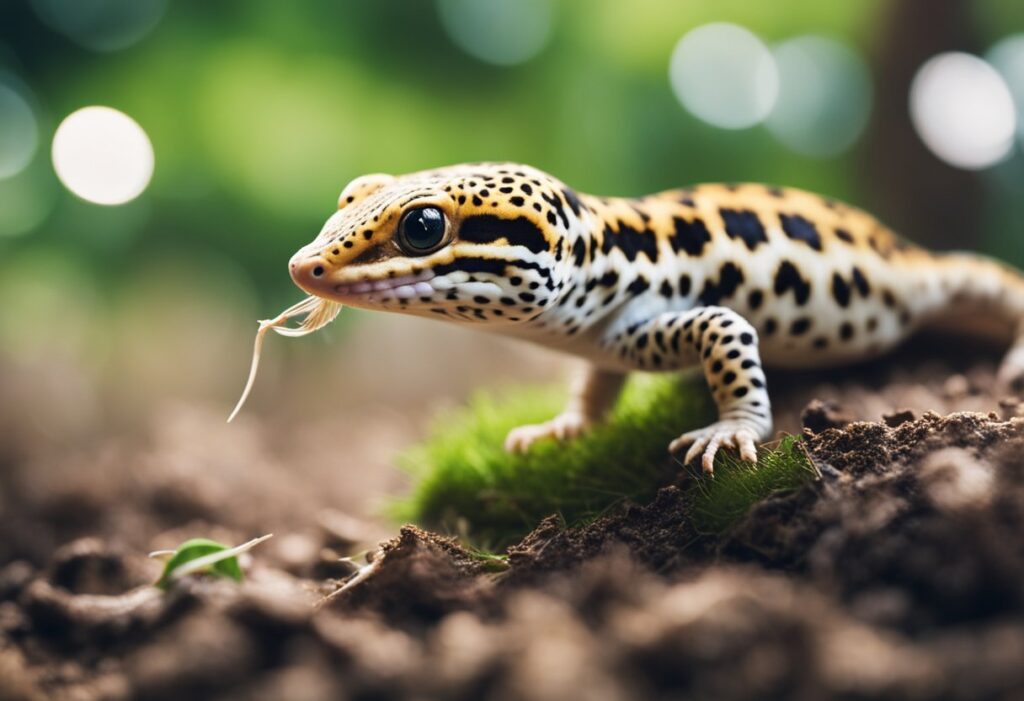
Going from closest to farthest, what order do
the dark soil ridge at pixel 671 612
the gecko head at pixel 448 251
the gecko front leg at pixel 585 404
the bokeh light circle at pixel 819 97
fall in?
the dark soil ridge at pixel 671 612 < the gecko head at pixel 448 251 < the gecko front leg at pixel 585 404 < the bokeh light circle at pixel 819 97

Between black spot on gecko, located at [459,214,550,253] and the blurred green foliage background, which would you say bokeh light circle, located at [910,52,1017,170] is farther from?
black spot on gecko, located at [459,214,550,253]

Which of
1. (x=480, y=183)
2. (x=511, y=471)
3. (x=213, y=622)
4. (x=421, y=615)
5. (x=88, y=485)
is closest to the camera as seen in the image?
(x=213, y=622)

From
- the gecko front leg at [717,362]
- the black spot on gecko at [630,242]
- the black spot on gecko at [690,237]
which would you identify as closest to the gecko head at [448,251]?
the black spot on gecko at [630,242]

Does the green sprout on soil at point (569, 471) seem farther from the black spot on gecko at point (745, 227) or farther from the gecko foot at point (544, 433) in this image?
Result: the black spot on gecko at point (745, 227)

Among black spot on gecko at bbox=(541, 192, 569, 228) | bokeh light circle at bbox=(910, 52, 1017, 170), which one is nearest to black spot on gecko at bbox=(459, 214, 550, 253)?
black spot on gecko at bbox=(541, 192, 569, 228)

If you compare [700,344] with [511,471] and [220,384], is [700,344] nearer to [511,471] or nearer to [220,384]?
[511,471]

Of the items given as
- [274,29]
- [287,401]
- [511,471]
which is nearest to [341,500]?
[511,471]

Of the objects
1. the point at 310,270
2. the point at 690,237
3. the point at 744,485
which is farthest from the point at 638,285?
the point at 310,270
